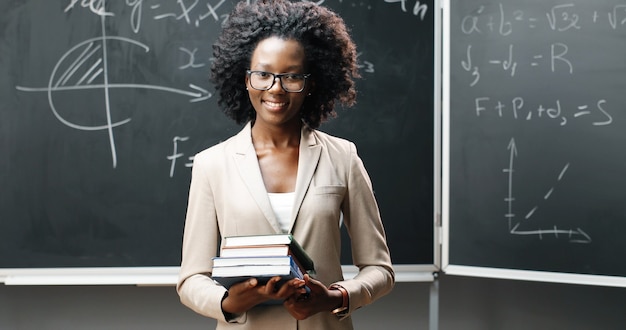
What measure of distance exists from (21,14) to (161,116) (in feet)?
1.90

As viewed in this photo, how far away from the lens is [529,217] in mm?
2338

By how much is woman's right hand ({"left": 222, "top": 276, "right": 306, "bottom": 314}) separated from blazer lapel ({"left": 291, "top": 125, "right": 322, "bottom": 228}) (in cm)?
18

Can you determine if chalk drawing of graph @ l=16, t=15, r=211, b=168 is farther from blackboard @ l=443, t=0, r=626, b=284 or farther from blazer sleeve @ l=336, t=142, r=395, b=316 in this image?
blazer sleeve @ l=336, t=142, r=395, b=316

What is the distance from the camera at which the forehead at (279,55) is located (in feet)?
4.38

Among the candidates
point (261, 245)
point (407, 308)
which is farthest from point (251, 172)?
point (407, 308)

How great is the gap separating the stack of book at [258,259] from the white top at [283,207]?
131 mm

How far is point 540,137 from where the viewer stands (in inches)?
91.2

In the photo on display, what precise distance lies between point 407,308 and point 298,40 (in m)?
1.67

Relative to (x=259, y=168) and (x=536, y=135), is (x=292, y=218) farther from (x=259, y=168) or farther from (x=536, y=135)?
(x=536, y=135)

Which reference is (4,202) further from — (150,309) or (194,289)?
(194,289)

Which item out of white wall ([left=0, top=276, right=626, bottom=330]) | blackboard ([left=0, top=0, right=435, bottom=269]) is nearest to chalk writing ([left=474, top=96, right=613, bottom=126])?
blackboard ([left=0, top=0, right=435, bottom=269])

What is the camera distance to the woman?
51.9 inches

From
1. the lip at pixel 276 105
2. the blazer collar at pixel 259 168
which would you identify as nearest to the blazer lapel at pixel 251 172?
the blazer collar at pixel 259 168

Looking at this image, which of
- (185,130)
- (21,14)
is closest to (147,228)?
(185,130)
